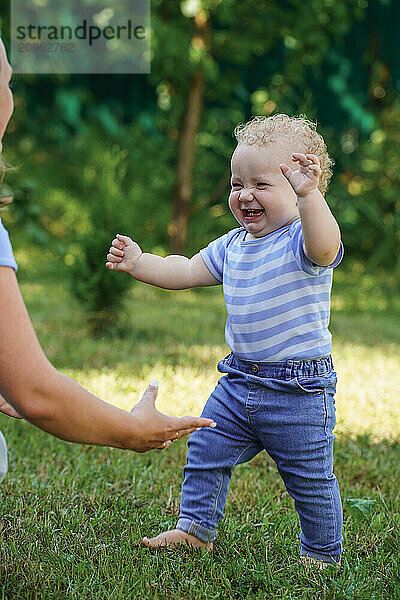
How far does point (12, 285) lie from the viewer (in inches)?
50.7

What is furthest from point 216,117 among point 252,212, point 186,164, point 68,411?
point 68,411

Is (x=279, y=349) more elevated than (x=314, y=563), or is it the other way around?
(x=279, y=349)

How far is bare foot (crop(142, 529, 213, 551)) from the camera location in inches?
77.0

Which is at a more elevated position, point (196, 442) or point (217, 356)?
point (196, 442)

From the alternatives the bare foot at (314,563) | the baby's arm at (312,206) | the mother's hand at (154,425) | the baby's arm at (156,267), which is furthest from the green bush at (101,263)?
the mother's hand at (154,425)

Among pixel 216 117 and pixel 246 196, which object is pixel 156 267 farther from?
pixel 216 117

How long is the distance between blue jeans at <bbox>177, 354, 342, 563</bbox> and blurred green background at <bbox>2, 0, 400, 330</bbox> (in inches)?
204

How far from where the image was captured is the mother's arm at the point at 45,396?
49.6 inches

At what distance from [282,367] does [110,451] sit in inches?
41.9

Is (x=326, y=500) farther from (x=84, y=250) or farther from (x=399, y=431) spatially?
(x=84, y=250)

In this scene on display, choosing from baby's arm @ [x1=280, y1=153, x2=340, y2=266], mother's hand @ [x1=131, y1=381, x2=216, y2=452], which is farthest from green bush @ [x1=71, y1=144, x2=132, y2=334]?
mother's hand @ [x1=131, y1=381, x2=216, y2=452]

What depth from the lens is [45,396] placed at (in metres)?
1.30

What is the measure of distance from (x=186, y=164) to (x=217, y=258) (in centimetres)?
574

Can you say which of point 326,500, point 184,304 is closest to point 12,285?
point 326,500
